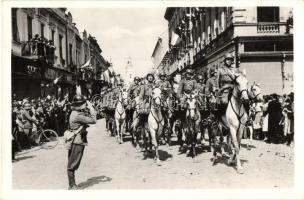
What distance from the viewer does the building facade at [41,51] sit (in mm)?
14953

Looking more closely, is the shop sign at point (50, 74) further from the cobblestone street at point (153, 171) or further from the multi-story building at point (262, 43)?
the multi-story building at point (262, 43)

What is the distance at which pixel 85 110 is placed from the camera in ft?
26.0

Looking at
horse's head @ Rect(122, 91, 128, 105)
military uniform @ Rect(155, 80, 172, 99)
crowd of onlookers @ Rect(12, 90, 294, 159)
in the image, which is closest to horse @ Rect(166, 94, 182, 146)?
military uniform @ Rect(155, 80, 172, 99)

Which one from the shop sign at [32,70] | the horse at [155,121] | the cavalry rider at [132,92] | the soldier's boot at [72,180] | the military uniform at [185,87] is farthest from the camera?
the shop sign at [32,70]

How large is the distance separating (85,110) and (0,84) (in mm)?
2168

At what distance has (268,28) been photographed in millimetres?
16438

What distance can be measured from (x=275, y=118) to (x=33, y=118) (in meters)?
7.46

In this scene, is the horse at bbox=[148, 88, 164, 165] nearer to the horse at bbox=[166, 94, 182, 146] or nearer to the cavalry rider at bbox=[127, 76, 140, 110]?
the horse at bbox=[166, 94, 182, 146]

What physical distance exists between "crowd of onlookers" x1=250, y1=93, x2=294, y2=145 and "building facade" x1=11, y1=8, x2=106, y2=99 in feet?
21.8

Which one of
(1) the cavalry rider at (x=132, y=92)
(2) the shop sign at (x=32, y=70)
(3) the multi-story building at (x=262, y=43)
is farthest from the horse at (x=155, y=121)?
(2) the shop sign at (x=32, y=70)

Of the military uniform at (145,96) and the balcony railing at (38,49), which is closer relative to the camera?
the military uniform at (145,96)

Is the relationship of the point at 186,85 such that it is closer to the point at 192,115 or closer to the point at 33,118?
the point at 192,115

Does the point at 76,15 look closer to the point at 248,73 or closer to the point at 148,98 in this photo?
the point at 148,98

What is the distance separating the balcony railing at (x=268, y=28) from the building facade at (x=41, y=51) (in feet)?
22.1
